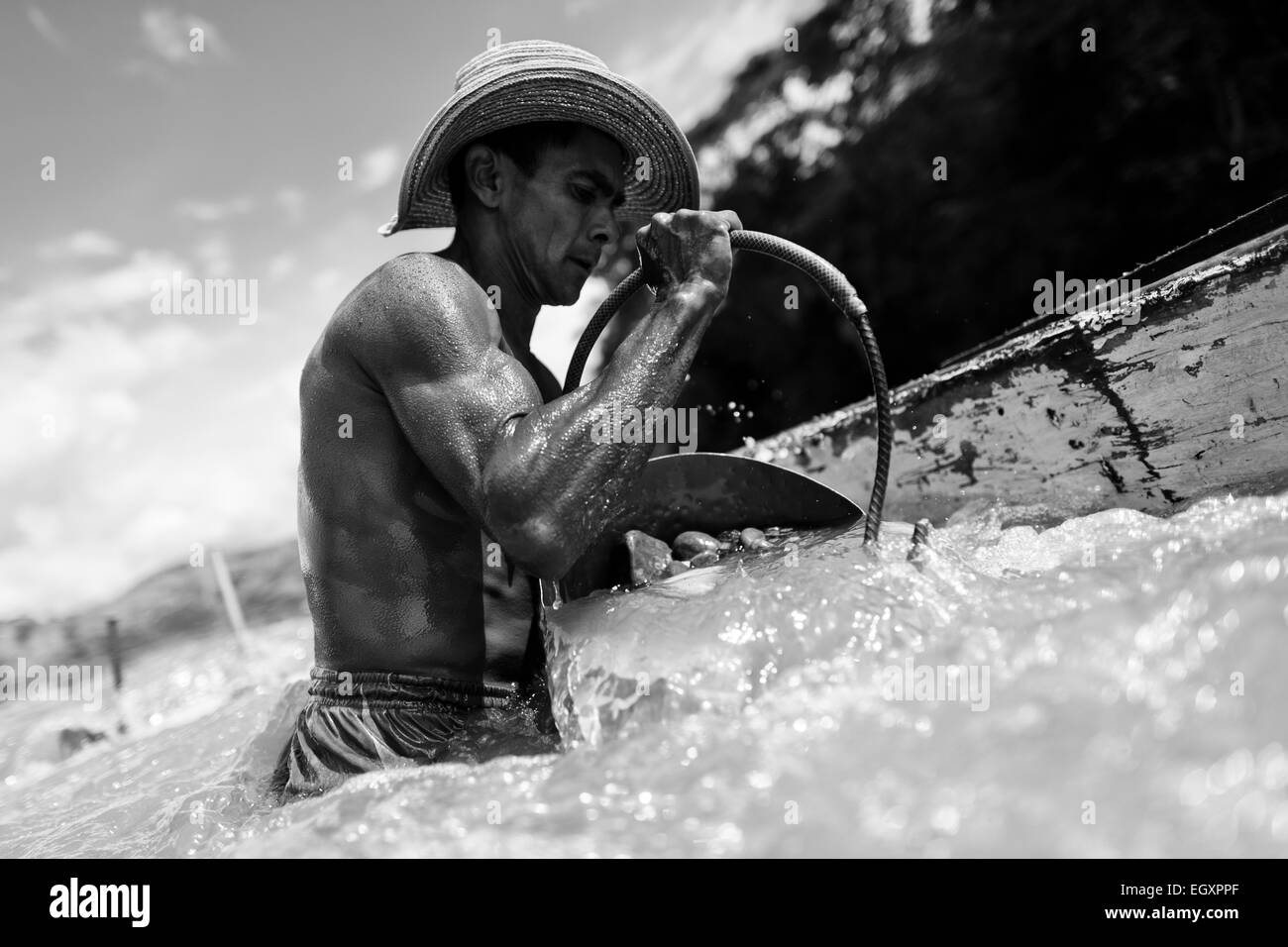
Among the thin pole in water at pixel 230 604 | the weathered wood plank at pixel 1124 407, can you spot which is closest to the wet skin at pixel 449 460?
the weathered wood plank at pixel 1124 407

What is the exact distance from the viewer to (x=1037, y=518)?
88.5 inches

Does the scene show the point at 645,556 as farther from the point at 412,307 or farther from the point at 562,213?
the point at 562,213

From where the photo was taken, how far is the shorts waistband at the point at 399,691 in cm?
178

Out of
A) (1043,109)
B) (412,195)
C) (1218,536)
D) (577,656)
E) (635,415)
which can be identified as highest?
(1043,109)

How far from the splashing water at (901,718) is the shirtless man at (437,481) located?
230 millimetres

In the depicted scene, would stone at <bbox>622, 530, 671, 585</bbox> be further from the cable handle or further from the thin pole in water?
the thin pole in water

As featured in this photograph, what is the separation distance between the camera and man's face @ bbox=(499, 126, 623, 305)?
2133 millimetres

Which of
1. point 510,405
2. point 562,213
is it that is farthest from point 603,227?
point 510,405

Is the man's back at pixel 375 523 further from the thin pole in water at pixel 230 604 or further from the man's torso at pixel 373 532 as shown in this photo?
the thin pole in water at pixel 230 604

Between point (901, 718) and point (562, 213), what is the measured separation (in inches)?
59.4

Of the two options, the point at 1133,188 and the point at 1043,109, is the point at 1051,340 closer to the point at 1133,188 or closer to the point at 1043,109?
the point at 1133,188

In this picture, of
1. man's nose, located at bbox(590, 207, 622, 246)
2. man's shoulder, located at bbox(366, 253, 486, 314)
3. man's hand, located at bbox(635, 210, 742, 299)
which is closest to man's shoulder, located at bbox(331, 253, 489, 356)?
man's shoulder, located at bbox(366, 253, 486, 314)
